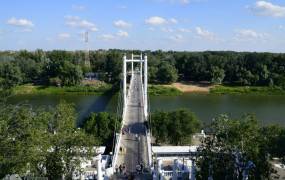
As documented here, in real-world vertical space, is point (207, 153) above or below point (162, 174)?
above

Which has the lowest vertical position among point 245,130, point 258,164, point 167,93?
point 167,93

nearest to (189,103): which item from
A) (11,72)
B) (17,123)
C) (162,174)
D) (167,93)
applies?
(167,93)

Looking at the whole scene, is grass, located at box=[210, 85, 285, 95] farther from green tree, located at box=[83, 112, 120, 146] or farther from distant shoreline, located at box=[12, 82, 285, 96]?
green tree, located at box=[83, 112, 120, 146]

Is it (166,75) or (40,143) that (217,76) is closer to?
(166,75)

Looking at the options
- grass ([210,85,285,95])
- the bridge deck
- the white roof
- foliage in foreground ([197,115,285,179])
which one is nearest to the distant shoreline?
grass ([210,85,285,95])

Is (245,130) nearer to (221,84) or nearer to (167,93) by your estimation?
(167,93)

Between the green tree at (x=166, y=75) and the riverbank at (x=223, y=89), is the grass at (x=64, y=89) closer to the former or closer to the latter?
the green tree at (x=166, y=75)

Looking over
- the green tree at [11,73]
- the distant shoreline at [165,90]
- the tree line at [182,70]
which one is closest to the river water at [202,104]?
the distant shoreline at [165,90]
